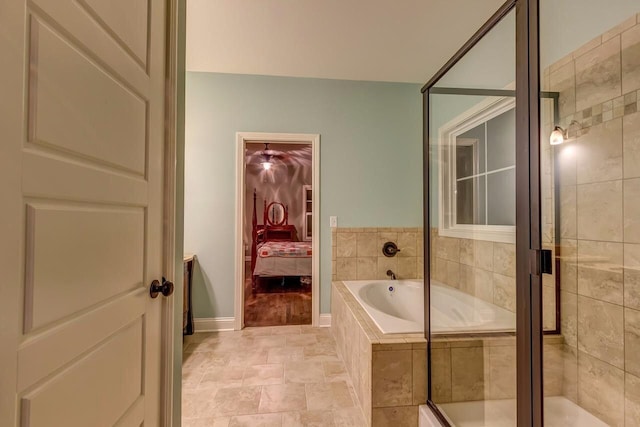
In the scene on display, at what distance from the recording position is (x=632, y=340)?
1.19m

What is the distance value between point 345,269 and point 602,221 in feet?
6.56

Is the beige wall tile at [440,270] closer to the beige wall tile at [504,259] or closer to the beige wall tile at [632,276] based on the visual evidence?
the beige wall tile at [504,259]

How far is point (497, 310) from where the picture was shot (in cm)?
148

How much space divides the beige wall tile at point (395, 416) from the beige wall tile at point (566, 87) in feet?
5.53

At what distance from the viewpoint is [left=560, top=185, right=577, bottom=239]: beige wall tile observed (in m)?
1.25

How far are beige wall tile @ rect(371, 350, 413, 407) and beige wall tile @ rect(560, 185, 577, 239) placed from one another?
0.98 metres

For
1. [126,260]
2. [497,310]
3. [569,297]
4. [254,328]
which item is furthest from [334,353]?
[126,260]

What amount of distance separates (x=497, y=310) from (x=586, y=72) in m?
1.25

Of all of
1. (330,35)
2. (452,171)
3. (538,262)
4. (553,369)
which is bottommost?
(553,369)

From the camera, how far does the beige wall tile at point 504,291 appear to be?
1221mm

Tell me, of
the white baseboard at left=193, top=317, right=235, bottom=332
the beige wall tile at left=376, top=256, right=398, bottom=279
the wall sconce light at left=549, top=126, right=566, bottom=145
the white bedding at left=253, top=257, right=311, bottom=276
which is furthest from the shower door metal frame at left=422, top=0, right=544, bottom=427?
the white bedding at left=253, top=257, right=311, bottom=276

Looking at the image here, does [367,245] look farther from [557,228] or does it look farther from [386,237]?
[557,228]

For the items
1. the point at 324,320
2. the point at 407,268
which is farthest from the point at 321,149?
the point at 324,320

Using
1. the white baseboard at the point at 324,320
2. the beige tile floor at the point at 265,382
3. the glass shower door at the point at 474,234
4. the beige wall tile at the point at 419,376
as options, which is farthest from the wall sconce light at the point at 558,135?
the white baseboard at the point at 324,320
